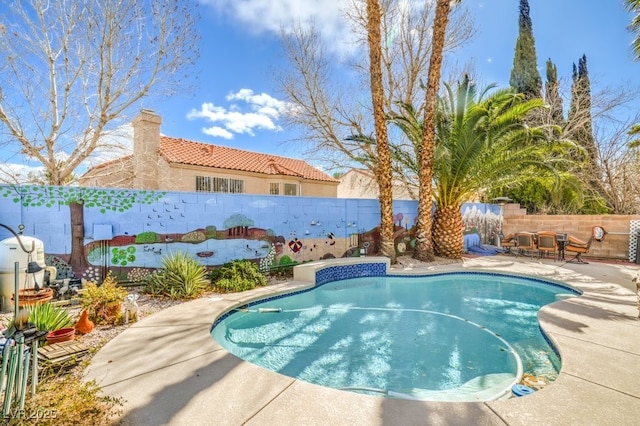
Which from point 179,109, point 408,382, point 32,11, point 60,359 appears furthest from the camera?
point 179,109

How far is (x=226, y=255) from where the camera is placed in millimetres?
9953

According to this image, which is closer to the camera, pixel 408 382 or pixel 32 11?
pixel 408 382

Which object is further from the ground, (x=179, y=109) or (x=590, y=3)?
(x=590, y=3)

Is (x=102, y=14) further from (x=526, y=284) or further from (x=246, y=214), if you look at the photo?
(x=526, y=284)

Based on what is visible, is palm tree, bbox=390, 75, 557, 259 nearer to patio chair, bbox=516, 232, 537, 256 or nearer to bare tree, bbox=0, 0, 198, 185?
patio chair, bbox=516, 232, 537, 256

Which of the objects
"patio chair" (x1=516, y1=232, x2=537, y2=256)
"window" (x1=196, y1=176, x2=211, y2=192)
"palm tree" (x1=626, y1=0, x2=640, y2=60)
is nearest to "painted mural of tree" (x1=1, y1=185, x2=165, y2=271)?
"window" (x1=196, y1=176, x2=211, y2=192)

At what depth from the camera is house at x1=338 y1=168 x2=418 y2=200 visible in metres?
19.6

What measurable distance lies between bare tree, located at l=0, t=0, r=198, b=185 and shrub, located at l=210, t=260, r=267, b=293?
662 centimetres

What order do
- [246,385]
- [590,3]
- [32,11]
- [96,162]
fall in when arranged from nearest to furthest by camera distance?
[246,385] < [32,11] < [96,162] < [590,3]

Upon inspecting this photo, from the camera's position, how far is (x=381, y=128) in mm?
12344

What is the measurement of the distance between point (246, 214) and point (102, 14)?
7.97 m

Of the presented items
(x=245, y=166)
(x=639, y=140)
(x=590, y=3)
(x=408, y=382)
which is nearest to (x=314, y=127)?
(x=245, y=166)

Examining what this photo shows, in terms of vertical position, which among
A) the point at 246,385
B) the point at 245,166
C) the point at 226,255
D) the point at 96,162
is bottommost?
the point at 246,385

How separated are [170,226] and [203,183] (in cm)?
987
